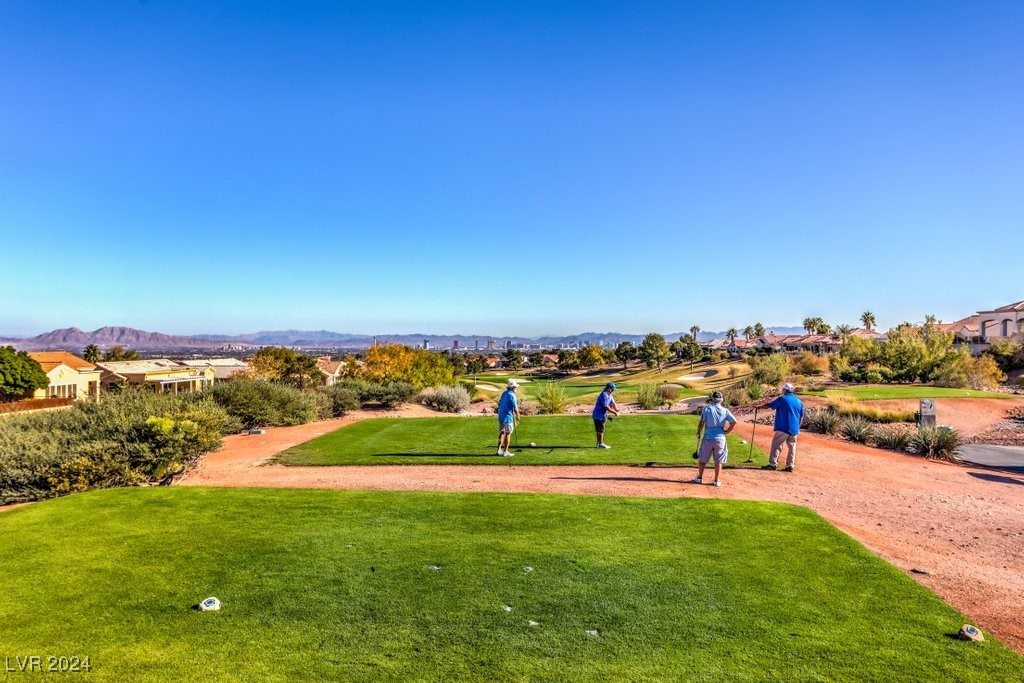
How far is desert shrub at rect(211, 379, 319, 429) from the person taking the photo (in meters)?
22.2

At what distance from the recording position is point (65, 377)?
4675 cm

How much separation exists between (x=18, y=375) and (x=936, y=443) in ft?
164

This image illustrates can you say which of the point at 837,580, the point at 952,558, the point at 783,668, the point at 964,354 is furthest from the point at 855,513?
the point at 964,354

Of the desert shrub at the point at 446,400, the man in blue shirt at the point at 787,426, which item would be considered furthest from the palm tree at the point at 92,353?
the man in blue shirt at the point at 787,426

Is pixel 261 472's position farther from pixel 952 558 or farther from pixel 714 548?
pixel 952 558

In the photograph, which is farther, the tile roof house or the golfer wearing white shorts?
the tile roof house

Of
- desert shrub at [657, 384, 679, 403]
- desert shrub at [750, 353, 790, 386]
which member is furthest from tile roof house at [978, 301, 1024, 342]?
desert shrub at [657, 384, 679, 403]

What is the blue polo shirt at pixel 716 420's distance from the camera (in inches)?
445

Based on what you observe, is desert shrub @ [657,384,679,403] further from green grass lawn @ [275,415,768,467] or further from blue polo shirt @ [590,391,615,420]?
blue polo shirt @ [590,391,615,420]

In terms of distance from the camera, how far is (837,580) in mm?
6527

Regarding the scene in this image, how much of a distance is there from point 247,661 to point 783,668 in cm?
433

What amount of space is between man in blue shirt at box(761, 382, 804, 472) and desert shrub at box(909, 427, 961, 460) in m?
5.62

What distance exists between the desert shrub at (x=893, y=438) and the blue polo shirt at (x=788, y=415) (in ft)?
20.7

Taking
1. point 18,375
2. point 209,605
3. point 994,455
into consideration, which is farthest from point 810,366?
point 18,375
